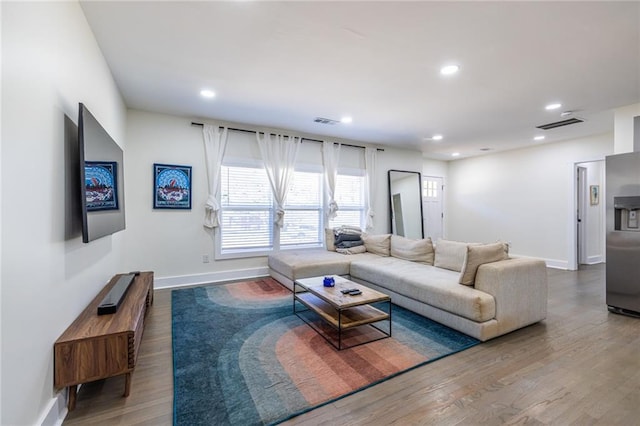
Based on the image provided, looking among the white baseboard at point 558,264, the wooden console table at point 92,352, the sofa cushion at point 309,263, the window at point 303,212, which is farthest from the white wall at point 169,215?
the white baseboard at point 558,264

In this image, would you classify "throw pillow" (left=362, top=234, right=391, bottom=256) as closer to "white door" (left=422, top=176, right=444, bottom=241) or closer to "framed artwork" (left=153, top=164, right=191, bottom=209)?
"framed artwork" (left=153, top=164, right=191, bottom=209)

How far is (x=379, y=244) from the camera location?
4785mm

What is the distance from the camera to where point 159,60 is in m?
2.78

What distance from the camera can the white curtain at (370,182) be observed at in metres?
6.06

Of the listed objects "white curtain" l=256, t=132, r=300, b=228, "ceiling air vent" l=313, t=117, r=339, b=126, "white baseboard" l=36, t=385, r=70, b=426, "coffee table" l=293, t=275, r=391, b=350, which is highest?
"ceiling air vent" l=313, t=117, r=339, b=126

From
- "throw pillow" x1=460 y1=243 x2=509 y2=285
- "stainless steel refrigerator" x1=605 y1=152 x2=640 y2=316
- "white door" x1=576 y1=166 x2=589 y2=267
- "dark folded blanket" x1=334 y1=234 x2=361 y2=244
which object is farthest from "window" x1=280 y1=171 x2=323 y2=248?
"white door" x1=576 y1=166 x2=589 y2=267

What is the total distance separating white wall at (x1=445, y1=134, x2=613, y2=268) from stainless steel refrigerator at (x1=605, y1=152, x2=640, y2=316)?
7.82 feet

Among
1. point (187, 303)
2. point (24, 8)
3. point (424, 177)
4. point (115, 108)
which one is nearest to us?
point (24, 8)

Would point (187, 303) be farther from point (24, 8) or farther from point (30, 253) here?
point (24, 8)

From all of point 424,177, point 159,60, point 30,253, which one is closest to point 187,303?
point 30,253

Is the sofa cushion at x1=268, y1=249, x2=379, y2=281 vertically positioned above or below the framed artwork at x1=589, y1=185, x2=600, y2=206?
below

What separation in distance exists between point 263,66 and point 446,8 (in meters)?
1.68

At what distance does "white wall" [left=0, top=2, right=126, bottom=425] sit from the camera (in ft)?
4.00

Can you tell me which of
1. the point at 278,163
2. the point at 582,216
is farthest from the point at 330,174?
the point at 582,216
